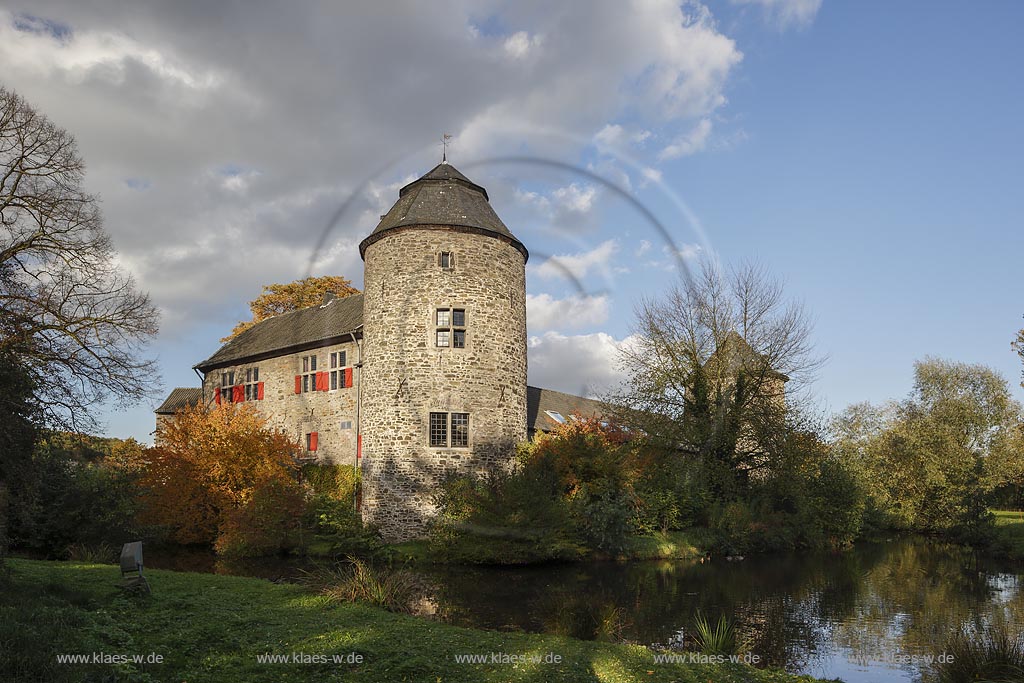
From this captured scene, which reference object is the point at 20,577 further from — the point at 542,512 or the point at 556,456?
the point at 556,456

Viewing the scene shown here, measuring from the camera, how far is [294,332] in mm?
32938

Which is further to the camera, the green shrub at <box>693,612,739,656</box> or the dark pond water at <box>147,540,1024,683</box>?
the dark pond water at <box>147,540,1024,683</box>

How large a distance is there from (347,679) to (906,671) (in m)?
8.15

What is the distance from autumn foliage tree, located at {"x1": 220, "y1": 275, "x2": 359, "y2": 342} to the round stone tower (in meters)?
19.5

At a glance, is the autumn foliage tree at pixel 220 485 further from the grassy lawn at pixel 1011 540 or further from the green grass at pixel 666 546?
the grassy lawn at pixel 1011 540

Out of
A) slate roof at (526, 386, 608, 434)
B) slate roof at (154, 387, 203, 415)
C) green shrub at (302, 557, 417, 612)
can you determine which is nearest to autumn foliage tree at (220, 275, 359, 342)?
slate roof at (154, 387, 203, 415)

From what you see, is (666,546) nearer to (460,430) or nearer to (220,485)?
(460,430)

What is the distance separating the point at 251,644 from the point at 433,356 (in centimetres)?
1624

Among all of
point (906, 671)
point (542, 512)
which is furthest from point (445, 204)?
point (906, 671)

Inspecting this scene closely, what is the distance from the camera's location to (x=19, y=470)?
12312mm

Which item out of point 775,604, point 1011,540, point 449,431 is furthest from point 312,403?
point 1011,540

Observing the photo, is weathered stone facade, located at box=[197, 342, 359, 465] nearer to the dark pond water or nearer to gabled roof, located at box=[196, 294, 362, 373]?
gabled roof, located at box=[196, 294, 362, 373]

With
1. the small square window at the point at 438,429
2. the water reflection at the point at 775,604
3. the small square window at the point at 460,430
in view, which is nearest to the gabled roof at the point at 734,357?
the water reflection at the point at 775,604

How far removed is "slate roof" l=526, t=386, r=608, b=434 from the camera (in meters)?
32.8
